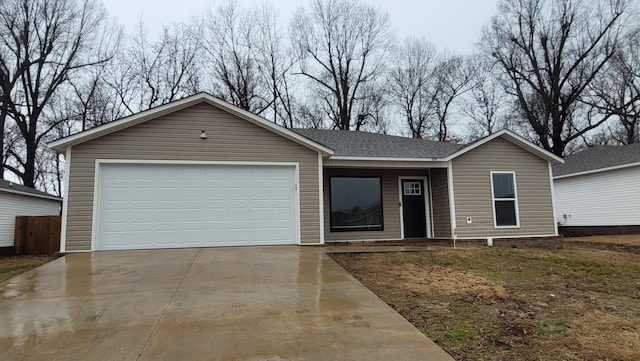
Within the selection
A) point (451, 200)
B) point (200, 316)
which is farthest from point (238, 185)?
point (451, 200)

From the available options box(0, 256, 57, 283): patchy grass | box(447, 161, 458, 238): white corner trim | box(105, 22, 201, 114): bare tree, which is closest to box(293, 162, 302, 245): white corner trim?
box(447, 161, 458, 238): white corner trim

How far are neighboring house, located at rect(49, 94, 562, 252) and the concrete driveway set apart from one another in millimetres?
2291

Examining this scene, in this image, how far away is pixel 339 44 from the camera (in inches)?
1080

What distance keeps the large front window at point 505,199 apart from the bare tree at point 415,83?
17.2 metres

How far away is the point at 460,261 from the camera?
8055 mm

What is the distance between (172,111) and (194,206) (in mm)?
2432

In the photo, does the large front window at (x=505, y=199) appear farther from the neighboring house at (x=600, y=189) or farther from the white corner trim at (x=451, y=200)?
the neighboring house at (x=600, y=189)

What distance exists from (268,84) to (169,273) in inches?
846

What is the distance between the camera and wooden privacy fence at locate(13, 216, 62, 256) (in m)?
13.6

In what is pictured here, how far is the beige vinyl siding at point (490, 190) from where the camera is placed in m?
11.9

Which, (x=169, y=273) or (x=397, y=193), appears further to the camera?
(x=397, y=193)

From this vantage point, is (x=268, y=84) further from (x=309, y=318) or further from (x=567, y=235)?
(x=309, y=318)

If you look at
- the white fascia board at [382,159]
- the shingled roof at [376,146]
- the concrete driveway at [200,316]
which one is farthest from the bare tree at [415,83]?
the concrete driveway at [200,316]

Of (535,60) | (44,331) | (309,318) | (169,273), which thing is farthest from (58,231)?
(535,60)
